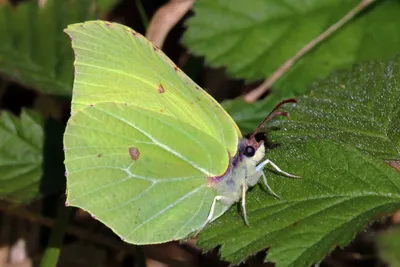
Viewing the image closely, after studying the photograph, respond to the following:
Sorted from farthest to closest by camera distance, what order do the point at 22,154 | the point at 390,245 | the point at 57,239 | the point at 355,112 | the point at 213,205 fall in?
1. the point at 22,154
2. the point at 57,239
3. the point at 355,112
4. the point at 213,205
5. the point at 390,245

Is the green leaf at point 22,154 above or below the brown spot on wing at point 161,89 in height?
below

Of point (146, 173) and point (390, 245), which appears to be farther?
point (146, 173)

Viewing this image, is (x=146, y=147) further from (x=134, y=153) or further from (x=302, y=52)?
(x=302, y=52)

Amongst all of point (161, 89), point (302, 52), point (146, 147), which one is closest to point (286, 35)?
point (302, 52)

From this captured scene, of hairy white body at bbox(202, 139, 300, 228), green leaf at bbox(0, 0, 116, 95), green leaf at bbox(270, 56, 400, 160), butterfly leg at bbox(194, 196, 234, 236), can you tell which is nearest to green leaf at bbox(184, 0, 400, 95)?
green leaf at bbox(270, 56, 400, 160)

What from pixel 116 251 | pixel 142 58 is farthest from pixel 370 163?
pixel 116 251

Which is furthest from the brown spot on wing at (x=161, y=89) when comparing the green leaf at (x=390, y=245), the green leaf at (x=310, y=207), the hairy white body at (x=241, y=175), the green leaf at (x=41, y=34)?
the green leaf at (x=41, y=34)

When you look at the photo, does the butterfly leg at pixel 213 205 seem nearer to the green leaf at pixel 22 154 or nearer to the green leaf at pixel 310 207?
the green leaf at pixel 310 207

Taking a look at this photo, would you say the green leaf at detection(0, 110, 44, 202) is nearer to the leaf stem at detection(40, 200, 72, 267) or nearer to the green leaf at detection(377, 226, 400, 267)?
the leaf stem at detection(40, 200, 72, 267)
